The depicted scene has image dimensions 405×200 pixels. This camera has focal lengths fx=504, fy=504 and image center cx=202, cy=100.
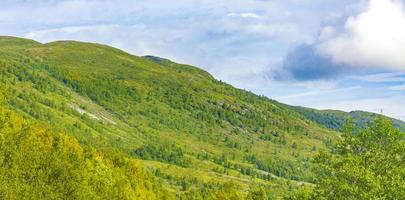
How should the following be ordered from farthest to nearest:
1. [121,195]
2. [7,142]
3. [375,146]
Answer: [121,195] < [7,142] < [375,146]

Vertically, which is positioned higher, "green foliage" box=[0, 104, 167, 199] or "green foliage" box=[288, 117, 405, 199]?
"green foliage" box=[288, 117, 405, 199]

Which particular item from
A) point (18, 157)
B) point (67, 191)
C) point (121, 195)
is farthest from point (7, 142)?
point (121, 195)

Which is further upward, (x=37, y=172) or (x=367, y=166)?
(x=367, y=166)

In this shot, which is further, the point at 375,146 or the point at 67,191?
the point at 67,191

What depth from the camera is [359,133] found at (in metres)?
41.3

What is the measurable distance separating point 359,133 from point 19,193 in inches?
1983

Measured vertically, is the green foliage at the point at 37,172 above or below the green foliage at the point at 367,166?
below

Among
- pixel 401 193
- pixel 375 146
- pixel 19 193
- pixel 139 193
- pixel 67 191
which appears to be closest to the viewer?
pixel 401 193

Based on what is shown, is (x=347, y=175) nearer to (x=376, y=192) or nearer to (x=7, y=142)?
(x=376, y=192)

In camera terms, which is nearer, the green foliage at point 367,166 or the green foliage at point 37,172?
the green foliage at point 367,166

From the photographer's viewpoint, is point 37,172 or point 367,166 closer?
point 367,166

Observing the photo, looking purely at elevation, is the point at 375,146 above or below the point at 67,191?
above

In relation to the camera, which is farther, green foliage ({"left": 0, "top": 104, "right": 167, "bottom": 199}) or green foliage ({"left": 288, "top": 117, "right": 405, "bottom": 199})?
green foliage ({"left": 0, "top": 104, "right": 167, "bottom": 199})

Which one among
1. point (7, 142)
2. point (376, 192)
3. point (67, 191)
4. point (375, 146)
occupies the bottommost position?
point (67, 191)
